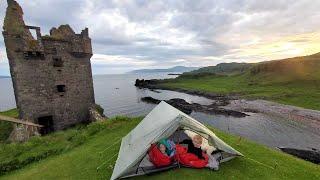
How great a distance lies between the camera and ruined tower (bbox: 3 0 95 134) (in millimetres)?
25391

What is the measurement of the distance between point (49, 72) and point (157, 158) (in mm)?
21423

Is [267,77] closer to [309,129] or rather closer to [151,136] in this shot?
[309,129]

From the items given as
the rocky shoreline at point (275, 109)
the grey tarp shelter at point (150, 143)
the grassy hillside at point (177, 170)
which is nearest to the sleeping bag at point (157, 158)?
the grey tarp shelter at point (150, 143)

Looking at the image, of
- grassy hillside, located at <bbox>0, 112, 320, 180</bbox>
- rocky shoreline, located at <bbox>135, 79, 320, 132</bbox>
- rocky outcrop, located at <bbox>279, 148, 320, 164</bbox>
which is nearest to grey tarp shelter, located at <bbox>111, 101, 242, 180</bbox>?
grassy hillside, located at <bbox>0, 112, 320, 180</bbox>

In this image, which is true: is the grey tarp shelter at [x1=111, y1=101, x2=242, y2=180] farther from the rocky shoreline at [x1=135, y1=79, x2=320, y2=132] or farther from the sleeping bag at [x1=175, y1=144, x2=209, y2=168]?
the rocky shoreline at [x1=135, y1=79, x2=320, y2=132]

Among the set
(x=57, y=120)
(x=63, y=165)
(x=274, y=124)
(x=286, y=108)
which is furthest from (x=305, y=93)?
(x=63, y=165)

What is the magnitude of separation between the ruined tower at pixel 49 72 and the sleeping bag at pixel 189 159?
830 inches

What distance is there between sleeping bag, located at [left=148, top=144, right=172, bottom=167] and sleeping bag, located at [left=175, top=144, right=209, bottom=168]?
549 mm

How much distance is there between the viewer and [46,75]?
91.4 feet

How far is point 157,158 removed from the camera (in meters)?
11.6

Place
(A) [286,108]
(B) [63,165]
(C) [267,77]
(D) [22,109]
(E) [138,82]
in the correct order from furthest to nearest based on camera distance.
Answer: (E) [138,82] → (C) [267,77] → (A) [286,108] → (D) [22,109] → (B) [63,165]

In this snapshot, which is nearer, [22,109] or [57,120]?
[22,109]

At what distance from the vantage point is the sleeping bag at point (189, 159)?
11.6 meters

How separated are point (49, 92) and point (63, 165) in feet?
53.3
